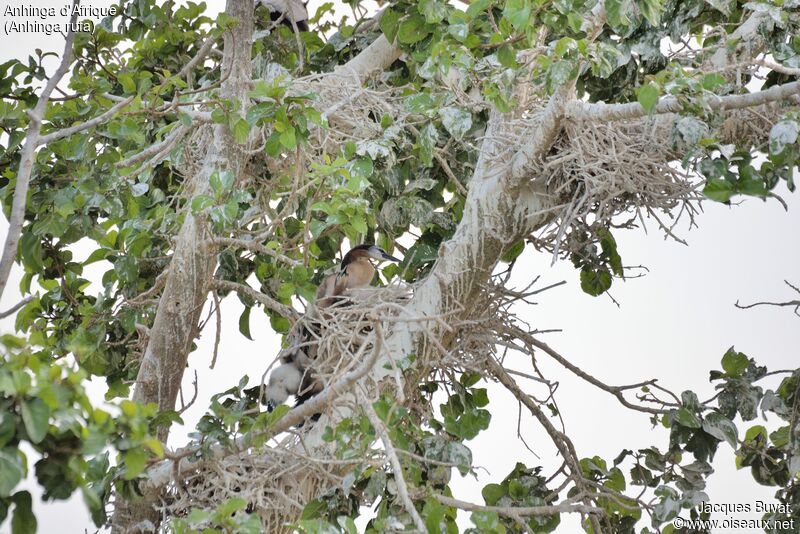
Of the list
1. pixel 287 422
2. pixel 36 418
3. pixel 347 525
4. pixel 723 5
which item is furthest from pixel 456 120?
pixel 36 418

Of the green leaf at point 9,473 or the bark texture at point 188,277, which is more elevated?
the bark texture at point 188,277

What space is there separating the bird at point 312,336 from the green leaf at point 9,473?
1494 mm

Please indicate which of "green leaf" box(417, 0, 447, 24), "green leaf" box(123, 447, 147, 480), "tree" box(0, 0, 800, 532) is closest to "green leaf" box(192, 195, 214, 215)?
"tree" box(0, 0, 800, 532)

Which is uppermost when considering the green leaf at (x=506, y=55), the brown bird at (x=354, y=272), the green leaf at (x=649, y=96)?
the brown bird at (x=354, y=272)

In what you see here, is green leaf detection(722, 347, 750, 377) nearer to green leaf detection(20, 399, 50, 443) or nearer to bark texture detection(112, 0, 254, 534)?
bark texture detection(112, 0, 254, 534)

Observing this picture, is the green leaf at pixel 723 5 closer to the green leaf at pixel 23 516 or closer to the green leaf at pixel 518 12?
the green leaf at pixel 518 12

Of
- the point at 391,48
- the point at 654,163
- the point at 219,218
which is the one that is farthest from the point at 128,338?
the point at 654,163

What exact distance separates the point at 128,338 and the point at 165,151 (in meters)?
0.65

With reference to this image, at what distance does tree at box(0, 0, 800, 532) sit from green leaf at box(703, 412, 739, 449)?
12 millimetres

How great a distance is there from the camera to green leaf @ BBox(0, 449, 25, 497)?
1513 mm

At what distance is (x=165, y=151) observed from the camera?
318cm

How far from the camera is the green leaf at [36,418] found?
152cm

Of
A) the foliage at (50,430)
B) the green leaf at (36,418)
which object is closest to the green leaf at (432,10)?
the foliage at (50,430)

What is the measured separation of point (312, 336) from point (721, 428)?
→ 117 cm
